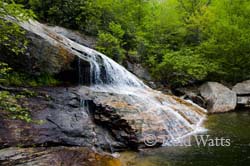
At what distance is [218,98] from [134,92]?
510 centimetres

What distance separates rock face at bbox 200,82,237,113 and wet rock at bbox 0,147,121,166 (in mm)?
8293

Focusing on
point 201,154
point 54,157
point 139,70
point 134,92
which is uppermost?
point 139,70

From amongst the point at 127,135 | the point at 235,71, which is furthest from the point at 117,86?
the point at 235,71

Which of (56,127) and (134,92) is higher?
(134,92)

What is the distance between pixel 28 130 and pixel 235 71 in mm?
13958

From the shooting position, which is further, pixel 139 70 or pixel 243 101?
pixel 139 70

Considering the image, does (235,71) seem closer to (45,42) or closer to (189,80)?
(189,80)

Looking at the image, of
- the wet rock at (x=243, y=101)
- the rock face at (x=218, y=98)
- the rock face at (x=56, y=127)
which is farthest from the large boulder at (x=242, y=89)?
the rock face at (x=56, y=127)

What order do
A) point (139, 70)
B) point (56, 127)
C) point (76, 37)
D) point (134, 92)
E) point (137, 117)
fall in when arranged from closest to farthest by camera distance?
point (56, 127)
point (137, 117)
point (134, 92)
point (76, 37)
point (139, 70)
